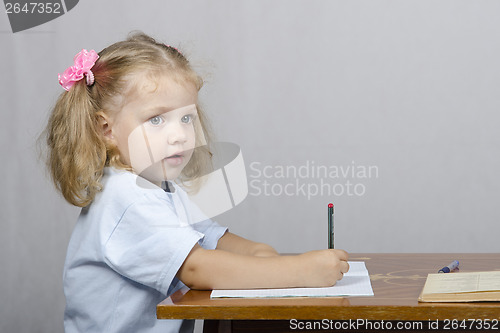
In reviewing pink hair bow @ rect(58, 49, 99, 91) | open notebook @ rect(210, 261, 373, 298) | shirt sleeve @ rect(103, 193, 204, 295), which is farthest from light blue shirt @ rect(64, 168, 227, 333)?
pink hair bow @ rect(58, 49, 99, 91)

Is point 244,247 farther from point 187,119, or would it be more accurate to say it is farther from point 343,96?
point 343,96

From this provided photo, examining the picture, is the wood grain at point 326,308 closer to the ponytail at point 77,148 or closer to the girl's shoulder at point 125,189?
the girl's shoulder at point 125,189

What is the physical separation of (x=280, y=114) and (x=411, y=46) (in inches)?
21.1

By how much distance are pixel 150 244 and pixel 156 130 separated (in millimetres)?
257

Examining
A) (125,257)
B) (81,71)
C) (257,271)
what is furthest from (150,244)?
(81,71)

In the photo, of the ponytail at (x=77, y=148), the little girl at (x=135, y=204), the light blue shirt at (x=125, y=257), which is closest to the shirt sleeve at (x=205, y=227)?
the little girl at (x=135, y=204)

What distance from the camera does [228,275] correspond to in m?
1.17

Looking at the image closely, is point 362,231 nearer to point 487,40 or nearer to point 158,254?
point 487,40

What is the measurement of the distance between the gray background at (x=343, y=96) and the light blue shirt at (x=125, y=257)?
124 centimetres

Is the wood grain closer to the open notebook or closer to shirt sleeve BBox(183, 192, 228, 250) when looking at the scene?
the open notebook

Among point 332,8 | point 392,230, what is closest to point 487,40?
point 332,8

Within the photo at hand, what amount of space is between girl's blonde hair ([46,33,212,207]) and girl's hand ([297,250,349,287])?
422 mm

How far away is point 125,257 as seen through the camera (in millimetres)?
1214

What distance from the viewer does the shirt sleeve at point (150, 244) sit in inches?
46.5
